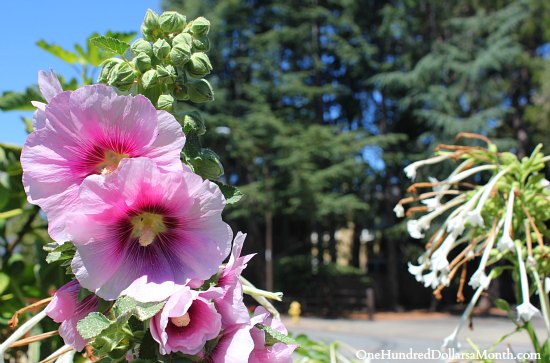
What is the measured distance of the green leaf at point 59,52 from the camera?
176cm

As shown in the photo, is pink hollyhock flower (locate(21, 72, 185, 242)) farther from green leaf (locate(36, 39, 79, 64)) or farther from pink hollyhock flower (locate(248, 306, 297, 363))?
green leaf (locate(36, 39, 79, 64))

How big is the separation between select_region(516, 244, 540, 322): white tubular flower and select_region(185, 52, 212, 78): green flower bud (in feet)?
2.64

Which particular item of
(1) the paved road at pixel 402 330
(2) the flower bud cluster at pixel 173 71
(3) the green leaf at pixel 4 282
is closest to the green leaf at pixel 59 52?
(3) the green leaf at pixel 4 282

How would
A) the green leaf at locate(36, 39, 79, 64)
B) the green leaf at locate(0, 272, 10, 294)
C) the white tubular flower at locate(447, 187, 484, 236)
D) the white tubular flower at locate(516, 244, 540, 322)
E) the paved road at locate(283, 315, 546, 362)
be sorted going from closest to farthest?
the white tubular flower at locate(516, 244, 540, 322) < the white tubular flower at locate(447, 187, 484, 236) < the green leaf at locate(0, 272, 10, 294) < the green leaf at locate(36, 39, 79, 64) < the paved road at locate(283, 315, 546, 362)

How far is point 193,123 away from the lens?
2.39 ft

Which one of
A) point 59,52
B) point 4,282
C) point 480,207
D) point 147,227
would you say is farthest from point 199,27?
point 59,52

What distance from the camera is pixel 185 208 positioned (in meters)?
0.63

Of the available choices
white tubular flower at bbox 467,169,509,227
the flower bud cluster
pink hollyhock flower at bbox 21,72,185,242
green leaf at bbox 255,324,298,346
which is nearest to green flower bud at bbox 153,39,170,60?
the flower bud cluster

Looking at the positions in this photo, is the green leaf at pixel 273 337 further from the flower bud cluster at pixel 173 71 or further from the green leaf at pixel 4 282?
the green leaf at pixel 4 282

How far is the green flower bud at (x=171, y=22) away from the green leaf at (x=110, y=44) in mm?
59

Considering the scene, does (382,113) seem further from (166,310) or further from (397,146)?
(166,310)

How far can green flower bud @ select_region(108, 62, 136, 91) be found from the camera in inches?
27.7

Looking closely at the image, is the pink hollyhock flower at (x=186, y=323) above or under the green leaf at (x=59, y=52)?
under

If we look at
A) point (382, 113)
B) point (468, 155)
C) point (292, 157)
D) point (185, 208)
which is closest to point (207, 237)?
point (185, 208)
